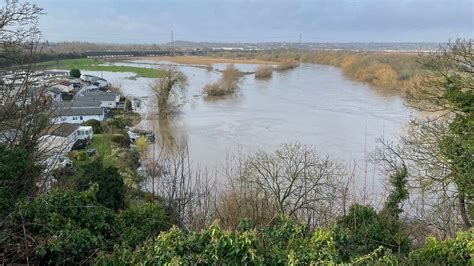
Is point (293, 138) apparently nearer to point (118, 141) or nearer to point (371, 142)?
Answer: point (371, 142)

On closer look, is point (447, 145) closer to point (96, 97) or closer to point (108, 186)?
point (108, 186)

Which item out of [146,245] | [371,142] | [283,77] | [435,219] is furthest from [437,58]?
[283,77]

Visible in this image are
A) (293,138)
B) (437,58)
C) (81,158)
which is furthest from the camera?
(293,138)

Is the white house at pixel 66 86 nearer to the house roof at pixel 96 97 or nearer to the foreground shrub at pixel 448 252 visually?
the house roof at pixel 96 97

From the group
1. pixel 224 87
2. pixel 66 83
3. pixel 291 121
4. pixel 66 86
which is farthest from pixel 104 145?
pixel 66 83

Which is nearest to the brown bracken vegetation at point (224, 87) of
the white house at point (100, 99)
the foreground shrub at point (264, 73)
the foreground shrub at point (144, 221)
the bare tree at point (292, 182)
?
the white house at point (100, 99)

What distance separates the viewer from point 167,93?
27141mm

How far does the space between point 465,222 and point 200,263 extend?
26.1 ft

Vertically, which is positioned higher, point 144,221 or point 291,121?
point 144,221

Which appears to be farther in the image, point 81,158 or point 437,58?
point 81,158

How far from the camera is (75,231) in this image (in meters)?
3.63

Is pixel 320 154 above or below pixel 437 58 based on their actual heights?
below

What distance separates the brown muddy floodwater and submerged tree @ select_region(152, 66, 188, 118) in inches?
35.9

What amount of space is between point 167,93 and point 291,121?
8.84m
